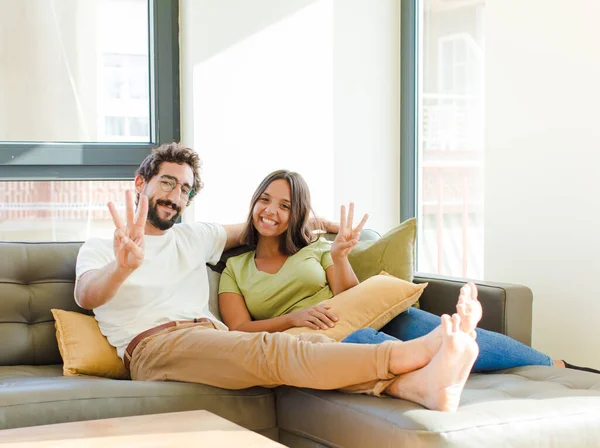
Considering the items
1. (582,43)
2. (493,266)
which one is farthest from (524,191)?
(582,43)

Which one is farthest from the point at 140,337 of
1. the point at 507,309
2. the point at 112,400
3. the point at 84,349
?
the point at 507,309

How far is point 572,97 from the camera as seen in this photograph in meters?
3.09

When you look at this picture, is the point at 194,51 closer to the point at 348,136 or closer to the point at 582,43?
the point at 348,136

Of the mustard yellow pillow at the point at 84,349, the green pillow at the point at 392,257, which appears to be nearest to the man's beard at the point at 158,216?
the mustard yellow pillow at the point at 84,349

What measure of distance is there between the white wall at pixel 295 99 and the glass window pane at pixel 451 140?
0.62 ft

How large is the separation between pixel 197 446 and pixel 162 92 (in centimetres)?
249

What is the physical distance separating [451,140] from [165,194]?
1678 mm

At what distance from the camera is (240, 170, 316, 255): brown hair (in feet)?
9.82

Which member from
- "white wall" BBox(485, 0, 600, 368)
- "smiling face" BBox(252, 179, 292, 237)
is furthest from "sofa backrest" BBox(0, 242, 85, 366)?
"white wall" BBox(485, 0, 600, 368)

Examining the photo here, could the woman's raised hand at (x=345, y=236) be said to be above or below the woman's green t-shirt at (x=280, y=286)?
above

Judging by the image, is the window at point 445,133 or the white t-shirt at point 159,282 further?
the window at point 445,133

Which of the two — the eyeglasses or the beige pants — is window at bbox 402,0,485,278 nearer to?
the eyeglasses

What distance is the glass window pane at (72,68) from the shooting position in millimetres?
3752

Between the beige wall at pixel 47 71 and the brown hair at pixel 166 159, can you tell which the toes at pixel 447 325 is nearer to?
the brown hair at pixel 166 159
